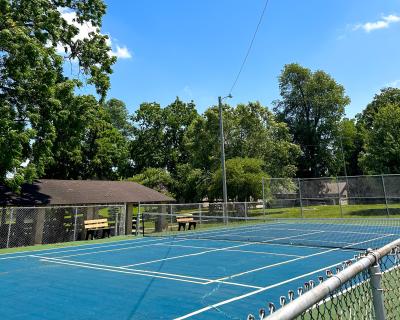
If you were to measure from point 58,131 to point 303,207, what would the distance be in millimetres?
18589

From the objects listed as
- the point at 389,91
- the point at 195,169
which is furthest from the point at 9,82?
the point at 389,91

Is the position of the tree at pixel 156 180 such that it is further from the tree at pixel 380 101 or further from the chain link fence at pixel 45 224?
the tree at pixel 380 101

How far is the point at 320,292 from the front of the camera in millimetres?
2084

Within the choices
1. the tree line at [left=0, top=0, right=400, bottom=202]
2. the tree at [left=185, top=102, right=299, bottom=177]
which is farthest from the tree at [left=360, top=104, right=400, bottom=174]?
the tree at [left=185, top=102, right=299, bottom=177]

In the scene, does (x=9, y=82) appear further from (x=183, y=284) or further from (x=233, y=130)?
(x=233, y=130)

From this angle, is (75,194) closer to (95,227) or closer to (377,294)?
(95,227)

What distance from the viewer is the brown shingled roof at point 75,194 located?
74.2 feet

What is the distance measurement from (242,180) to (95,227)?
18.3 meters

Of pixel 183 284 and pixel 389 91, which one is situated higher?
pixel 389 91

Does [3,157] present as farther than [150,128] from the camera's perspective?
No

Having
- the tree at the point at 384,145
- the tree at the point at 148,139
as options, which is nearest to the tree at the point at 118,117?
the tree at the point at 148,139

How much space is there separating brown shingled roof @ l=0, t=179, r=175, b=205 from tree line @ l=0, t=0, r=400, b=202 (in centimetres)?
217

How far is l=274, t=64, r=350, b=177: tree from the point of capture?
6149 centimetres

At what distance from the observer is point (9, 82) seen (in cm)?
2105
